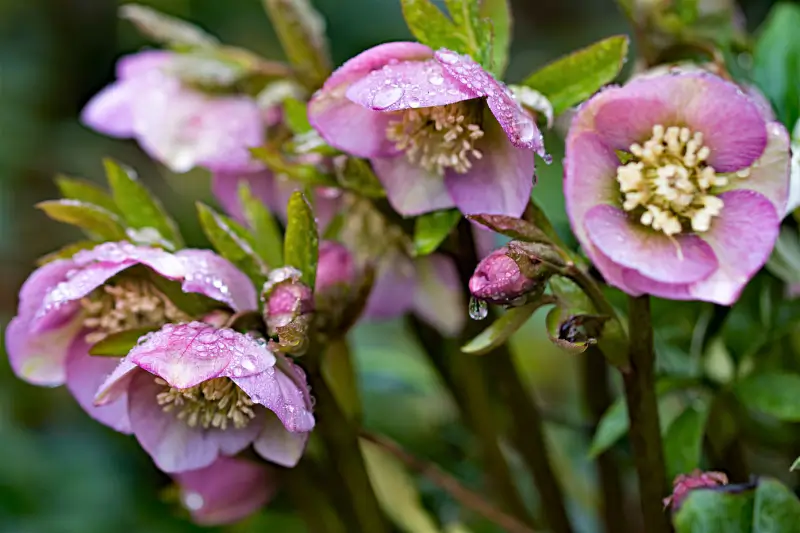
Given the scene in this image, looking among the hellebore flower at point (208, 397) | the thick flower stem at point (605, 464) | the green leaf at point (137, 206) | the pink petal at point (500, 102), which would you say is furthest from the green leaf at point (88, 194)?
the thick flower stem at point (605, 464)

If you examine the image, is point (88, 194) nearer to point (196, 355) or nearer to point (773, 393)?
point (196, 355)

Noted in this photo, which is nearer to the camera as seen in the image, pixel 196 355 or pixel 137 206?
pixel 196 355

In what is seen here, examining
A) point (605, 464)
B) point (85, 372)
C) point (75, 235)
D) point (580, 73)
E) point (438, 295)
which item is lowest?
point (75, 235)

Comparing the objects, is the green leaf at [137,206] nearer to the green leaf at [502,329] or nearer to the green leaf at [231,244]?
the green leaf at [231,244]

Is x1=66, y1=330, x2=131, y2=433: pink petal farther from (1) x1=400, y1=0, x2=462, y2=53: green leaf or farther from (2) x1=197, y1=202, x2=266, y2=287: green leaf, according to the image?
(1) x1=400, y1=0, x2=462, y2=53: green leaf

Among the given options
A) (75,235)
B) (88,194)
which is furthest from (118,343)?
(75,235)

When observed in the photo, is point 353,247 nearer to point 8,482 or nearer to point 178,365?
point 178,365
